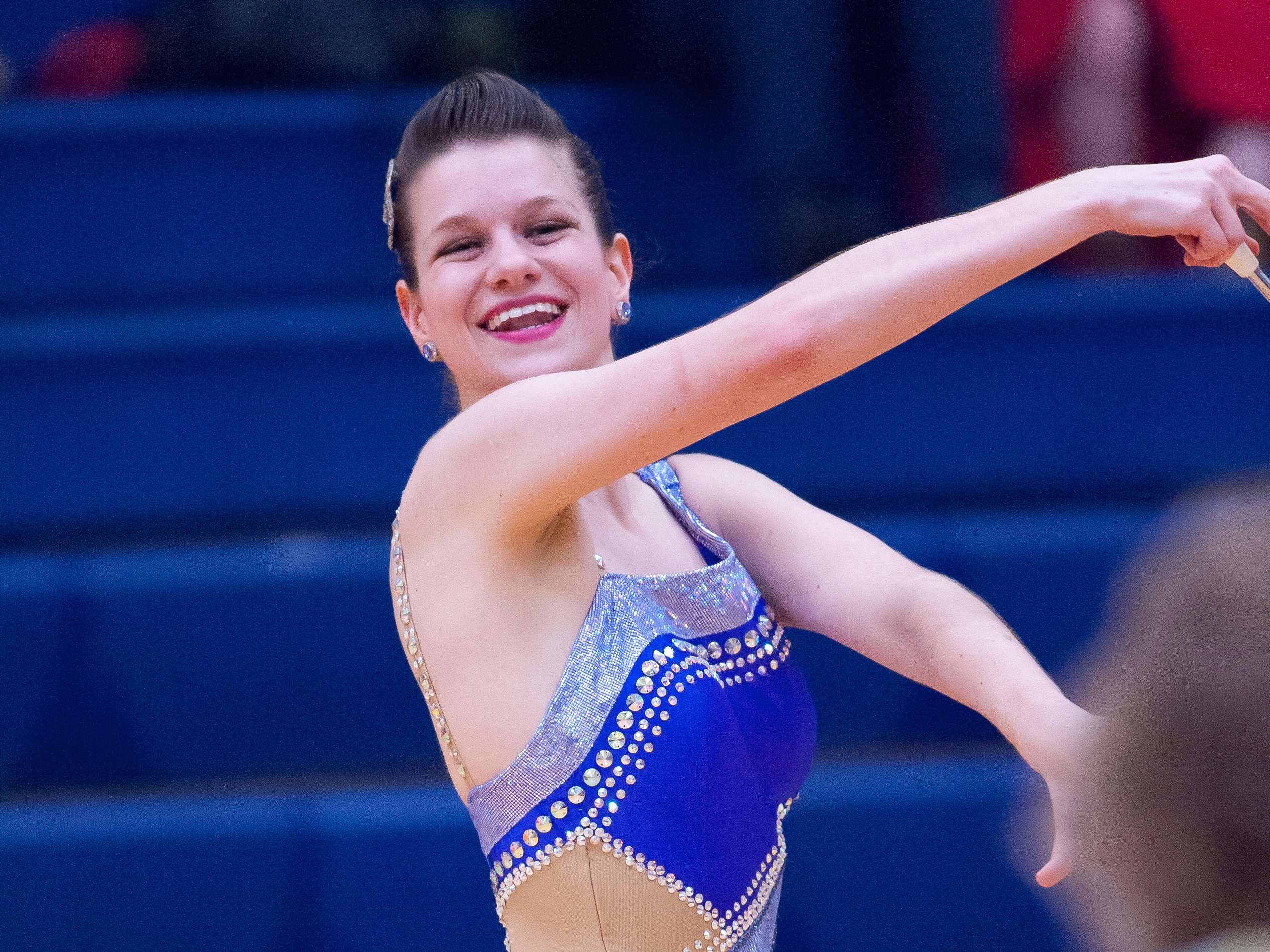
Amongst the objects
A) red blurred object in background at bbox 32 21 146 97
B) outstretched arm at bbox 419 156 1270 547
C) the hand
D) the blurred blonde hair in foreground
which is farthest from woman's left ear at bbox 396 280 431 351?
red blurred object in background at bbox 32 21 146 97

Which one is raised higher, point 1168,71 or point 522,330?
point 1168,71

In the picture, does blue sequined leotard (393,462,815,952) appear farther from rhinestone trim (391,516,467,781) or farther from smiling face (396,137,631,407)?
smiling face (396,137,631,407)

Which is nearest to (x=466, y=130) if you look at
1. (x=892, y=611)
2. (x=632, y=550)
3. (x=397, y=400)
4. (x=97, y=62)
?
(x=632, y=550)

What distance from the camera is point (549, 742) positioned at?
0.88 metres

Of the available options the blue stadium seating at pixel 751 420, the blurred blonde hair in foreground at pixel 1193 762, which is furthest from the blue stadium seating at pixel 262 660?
the blurred blonde hair in foreground at pixel 1193 762

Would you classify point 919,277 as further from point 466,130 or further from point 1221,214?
point 466,130

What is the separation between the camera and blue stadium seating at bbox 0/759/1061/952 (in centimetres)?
178

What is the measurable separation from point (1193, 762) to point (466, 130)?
0.78 metres

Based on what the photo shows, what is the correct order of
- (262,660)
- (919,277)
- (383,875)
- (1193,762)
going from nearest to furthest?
(1193,762) < (919,277) < (383,875) < (262,660)

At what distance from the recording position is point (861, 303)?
0.73 meters

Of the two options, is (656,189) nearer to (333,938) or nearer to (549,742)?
(333,938)

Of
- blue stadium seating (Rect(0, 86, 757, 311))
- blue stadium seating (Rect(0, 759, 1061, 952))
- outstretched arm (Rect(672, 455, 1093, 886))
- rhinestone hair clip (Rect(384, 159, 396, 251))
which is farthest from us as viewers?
blue stadium seating (Rect(0, 86, 757, 311))

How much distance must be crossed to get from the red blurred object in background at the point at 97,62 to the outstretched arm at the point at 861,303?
5.91 ft

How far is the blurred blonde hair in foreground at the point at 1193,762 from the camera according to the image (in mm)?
354
